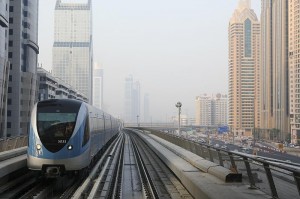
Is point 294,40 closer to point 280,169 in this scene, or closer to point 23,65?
point 23,65

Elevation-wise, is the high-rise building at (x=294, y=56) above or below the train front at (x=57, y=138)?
above

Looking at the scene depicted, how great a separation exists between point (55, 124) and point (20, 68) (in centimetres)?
8216

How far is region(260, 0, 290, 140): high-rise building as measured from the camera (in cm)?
13575

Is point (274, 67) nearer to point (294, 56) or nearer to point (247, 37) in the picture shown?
point (294, 56)

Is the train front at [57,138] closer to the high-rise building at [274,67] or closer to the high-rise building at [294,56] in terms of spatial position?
the high-rise building at [294,56]

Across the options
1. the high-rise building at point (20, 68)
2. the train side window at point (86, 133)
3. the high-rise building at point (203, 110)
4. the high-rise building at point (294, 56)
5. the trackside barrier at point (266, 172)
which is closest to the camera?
A: the trackside barrier at point (266, 172)

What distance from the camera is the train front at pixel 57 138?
1378cm

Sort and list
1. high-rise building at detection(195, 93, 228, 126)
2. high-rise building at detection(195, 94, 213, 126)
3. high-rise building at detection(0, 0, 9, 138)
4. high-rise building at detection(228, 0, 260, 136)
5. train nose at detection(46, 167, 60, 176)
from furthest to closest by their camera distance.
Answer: high-rise building at detection(195, 93, 228, 126)
high-rise building at detection(195, 94, 213, 126)
high-rise building at detection(228, 0, 260, 136)
high-rise building at detection(0, 0, 9, 138)
train nose at detection(46, 167, 60, 176)

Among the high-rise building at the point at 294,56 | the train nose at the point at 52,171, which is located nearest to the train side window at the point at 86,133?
the train nose at the point at 52,171

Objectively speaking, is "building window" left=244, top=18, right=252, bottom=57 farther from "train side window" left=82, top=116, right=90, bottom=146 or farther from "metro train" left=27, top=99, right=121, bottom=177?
"metro train" left=27, top=99, right=121, bottom=177

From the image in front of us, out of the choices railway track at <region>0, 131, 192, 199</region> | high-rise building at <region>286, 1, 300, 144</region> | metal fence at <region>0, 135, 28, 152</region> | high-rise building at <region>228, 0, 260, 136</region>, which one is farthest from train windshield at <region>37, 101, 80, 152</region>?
high-rise building at <region>228, 0, 260, 136</region>

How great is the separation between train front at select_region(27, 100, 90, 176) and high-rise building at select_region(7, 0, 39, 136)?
76.4 m

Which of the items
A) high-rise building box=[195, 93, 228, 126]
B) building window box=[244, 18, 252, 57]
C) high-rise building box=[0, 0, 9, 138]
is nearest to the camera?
high-rise building box=[0, 0, 9, 138]

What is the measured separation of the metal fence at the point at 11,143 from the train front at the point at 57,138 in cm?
476
